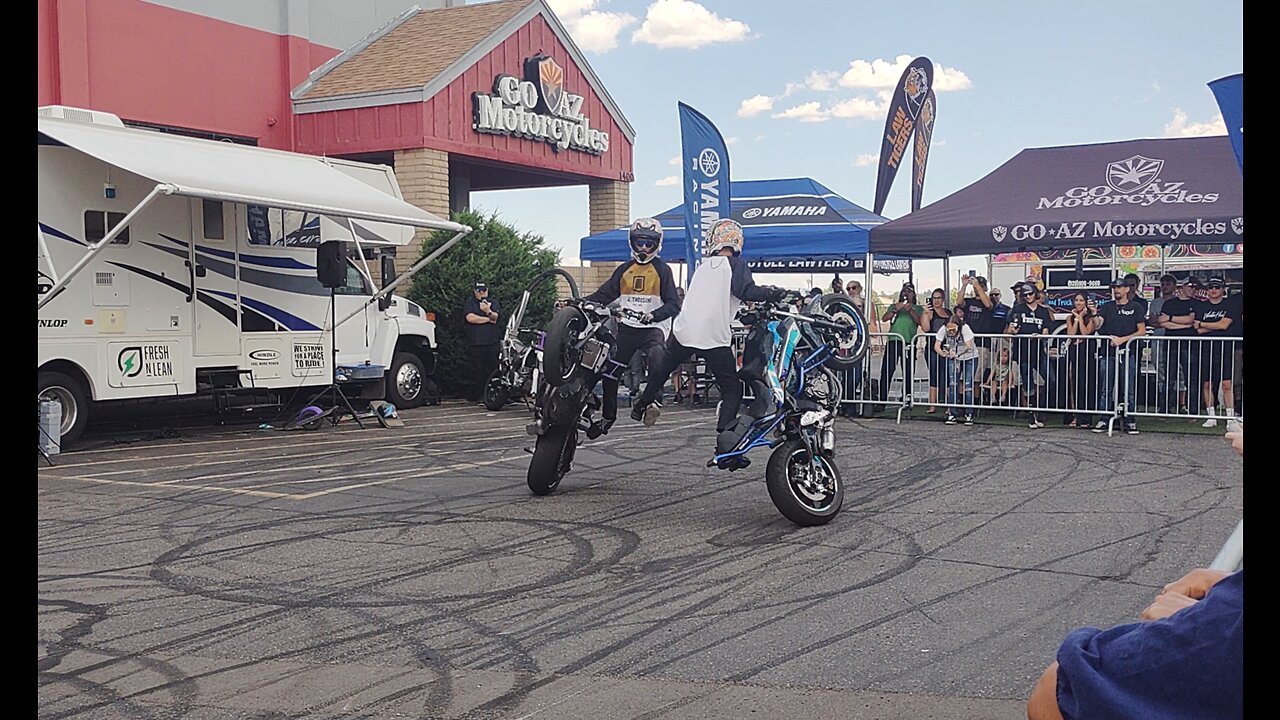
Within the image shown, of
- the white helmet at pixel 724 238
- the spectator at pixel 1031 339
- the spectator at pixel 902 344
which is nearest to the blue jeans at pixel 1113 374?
the spectator at pixel 1031 339

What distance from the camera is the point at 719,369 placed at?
888 centimetres

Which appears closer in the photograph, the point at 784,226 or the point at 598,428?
the point at 598,428

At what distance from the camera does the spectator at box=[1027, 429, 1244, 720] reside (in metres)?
2.02

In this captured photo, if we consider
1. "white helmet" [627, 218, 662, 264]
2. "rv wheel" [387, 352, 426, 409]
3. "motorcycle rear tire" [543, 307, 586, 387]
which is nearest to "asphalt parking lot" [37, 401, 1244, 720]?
"motorcycle rear tire" [543, 307, 586, 387]

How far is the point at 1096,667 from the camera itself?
226 centimetres

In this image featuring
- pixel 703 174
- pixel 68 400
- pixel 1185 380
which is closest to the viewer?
pixel 68 400

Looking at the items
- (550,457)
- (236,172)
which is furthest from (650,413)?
(236,172)

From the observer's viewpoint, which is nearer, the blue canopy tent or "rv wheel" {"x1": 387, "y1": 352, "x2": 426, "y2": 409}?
"rv wheel" {"x1": 387, "y1": 352, "x2": 426, "y2": 409}

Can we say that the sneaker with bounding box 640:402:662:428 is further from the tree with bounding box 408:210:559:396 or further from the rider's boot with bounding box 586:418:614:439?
the tree with bounding box 408:210:559:396

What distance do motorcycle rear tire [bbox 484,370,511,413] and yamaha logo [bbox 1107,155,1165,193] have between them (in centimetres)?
834

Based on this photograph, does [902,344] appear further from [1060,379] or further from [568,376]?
[568,376]

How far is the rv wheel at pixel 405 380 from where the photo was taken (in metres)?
16.7

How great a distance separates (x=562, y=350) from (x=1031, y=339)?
811 cm
